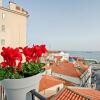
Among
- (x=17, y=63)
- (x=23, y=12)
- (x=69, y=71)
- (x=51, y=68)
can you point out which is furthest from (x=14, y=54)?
(x=51, y=68)

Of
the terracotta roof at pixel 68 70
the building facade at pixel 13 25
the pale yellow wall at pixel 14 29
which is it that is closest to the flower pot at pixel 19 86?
the building facade at pixel 13 25

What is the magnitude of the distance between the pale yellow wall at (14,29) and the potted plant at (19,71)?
16679mm

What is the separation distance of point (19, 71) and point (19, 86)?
A: 0.88 feet

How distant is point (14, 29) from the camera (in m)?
19.5

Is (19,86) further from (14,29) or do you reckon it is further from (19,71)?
(14,29)

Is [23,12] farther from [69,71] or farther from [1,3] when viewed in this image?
[69,71]

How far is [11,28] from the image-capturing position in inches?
763

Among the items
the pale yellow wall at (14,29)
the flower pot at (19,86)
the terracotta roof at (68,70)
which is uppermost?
the pale yellow wall at (14,29)

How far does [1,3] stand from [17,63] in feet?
55.5

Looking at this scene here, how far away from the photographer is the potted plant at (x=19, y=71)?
2047 mm

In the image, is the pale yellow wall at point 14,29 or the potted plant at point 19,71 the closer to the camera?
the potted plant at point 19,71

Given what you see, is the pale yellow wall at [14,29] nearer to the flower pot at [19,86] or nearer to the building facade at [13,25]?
the building facade at [13,25]

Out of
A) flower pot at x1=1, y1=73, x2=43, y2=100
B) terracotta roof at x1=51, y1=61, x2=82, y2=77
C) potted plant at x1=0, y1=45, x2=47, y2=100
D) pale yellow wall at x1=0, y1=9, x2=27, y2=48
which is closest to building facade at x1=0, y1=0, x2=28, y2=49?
pale yellow wall at x1=0, y1=9, x2=27, y2=48

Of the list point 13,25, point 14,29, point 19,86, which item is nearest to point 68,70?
point 14,29
